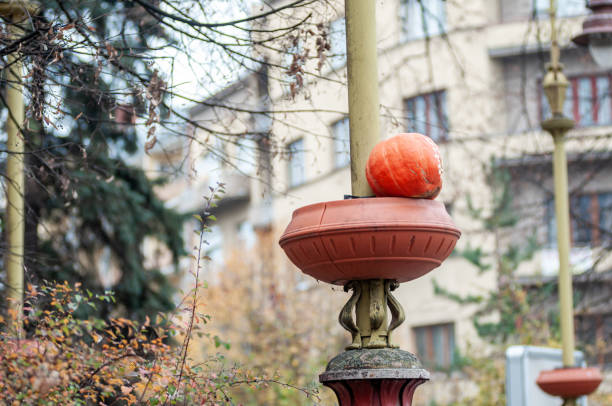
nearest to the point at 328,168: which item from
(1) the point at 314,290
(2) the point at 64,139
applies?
(1) the point at 314,290

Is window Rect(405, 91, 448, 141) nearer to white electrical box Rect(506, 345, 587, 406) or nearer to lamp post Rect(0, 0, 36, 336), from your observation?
white electrical box Rect(506, 345, 587, 406)

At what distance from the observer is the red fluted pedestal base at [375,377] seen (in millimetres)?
5457

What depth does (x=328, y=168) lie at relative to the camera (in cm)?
4006

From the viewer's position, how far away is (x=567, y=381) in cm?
1139

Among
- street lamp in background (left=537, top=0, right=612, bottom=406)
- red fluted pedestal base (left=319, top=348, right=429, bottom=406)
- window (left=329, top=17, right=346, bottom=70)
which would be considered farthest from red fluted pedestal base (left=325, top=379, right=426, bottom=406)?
street lamp in background (left=537, top=0, right=612, bottom=406)

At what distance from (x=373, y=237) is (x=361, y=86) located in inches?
36.3

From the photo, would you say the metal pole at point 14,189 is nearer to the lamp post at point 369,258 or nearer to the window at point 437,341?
the lamp post at point 369,258

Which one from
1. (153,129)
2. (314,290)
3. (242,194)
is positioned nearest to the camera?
(153,129)

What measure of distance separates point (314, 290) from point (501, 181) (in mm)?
8240

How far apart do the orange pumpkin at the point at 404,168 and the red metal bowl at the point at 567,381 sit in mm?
6218

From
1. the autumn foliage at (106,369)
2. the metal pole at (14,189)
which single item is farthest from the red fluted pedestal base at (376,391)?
the metal pole at (14,189)

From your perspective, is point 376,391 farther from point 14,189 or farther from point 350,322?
point 14,189

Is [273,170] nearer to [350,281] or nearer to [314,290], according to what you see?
[350,281]

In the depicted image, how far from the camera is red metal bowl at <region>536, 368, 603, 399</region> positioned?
11.4 metres
